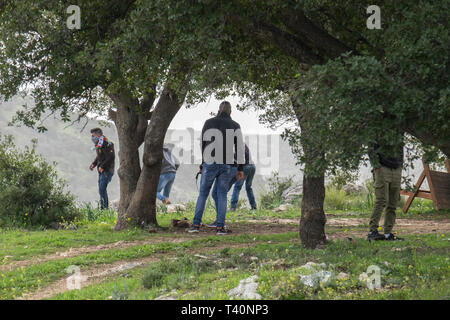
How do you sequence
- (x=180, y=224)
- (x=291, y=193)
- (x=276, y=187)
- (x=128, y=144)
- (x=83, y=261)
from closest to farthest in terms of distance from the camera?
(x=83, y=261)
(x=180, y=224)
(x=128, y=144)
(x=291, y=193)
(x=276, y=187)

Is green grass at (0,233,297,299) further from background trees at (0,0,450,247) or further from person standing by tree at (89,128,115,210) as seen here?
person standing by tree at (89,128,115,210)

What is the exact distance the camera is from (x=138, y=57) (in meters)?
6.58

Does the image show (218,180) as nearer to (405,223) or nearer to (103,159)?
(405,223)

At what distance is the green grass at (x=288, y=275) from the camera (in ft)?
15.6

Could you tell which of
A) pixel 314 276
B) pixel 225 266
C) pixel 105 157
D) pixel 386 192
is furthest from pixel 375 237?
pixel 105 157

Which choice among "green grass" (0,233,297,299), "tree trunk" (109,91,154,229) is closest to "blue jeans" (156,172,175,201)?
"tree trunk" (109,91,154,229)

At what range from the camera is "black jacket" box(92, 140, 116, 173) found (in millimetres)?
14906

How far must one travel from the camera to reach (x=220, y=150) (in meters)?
9.53

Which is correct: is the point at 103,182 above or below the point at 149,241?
above

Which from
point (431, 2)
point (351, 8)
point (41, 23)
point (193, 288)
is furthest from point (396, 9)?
point (41, 23)

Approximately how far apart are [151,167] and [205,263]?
475 cm

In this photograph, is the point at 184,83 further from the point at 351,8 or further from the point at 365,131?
the point at 365,131

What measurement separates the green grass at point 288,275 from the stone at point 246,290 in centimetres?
7

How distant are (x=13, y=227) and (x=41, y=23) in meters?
5.57
